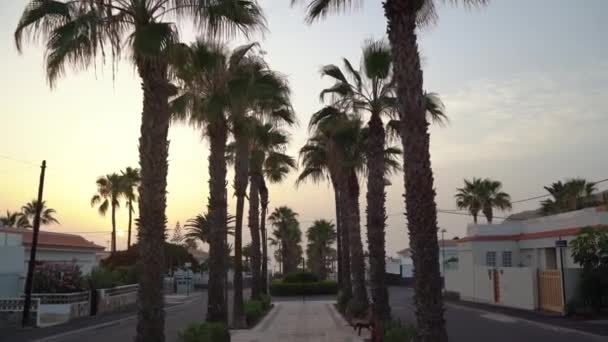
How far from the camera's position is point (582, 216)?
32406 mm

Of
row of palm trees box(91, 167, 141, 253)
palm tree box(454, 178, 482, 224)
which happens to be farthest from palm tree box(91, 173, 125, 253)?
palm tree box(454, 178, 482, 224)

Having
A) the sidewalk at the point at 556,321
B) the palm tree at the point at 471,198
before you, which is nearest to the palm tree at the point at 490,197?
the palm tree at the point at 471,198

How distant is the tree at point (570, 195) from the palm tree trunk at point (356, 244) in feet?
97.7

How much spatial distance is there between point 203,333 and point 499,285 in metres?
24.2

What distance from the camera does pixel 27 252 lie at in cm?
3766

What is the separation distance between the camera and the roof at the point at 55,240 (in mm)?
38247

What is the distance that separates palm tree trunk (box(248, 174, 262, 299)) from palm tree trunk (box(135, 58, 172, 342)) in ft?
61.6

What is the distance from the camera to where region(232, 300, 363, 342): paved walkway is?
20.1m

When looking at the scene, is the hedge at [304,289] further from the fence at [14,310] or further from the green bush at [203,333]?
the green bush at [203,333]

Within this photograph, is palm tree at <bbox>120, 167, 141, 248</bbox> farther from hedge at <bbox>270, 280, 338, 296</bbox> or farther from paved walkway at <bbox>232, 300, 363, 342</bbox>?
paved walkway at <bbox>232, 300, 363, 342</bbox>

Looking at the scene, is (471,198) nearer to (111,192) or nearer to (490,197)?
(490,197)

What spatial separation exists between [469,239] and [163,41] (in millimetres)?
33998

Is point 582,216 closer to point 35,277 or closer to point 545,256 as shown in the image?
point 545,256

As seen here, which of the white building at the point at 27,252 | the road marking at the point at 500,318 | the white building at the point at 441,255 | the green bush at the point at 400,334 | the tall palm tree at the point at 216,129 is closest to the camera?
the green bush at the point at 400,334
